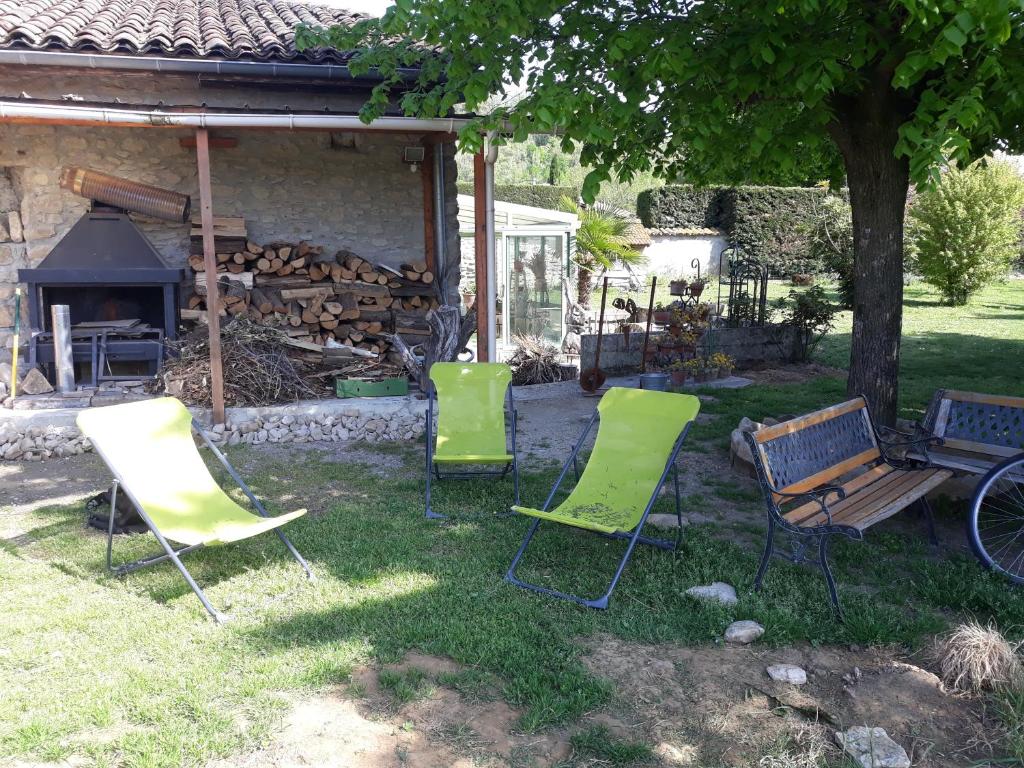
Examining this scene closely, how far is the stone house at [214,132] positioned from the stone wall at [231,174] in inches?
0.6

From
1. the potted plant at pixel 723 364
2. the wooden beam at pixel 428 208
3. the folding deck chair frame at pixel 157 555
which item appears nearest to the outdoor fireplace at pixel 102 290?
the wooden beam at pixel 428 208

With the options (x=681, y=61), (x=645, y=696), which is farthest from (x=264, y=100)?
(x=645, y=696)

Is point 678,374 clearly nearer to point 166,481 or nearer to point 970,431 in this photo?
point 970,431

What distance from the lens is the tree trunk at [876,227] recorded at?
5.73 metres

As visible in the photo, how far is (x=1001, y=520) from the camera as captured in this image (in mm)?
4645

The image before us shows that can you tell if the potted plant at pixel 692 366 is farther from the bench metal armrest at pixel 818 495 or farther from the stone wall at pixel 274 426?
the bench metal armrest at pixel 818 495

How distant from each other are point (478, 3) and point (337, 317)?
185 inches

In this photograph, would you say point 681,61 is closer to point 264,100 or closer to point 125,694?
→ point 125,694

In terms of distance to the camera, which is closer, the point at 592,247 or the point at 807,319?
the point at 807,319

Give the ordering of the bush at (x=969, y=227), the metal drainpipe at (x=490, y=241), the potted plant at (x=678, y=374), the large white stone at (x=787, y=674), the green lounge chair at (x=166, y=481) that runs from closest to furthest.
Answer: the large white stone at (x=787, y=674) → the green lounge chair at (x=166, y=481) → the metal drainpipe at (x=490, y=241) → the potted plant at (x=678, y=374) → the bush at (x=969, y=227)

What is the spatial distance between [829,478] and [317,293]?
629 centimetres

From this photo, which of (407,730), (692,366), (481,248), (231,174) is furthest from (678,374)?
(407,730)

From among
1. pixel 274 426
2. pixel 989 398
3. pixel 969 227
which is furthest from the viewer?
pixel 969 227

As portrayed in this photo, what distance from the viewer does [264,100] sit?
28.5ft
